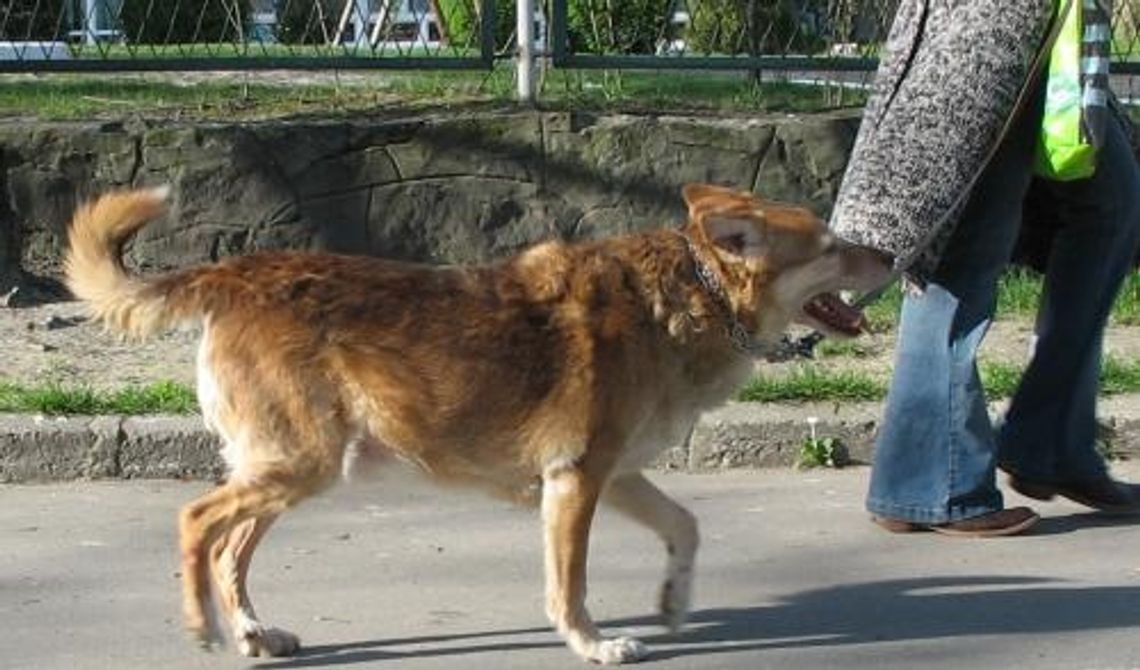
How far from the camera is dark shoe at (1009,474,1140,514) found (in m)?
6.34

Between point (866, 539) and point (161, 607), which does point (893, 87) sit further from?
point (161, 607)

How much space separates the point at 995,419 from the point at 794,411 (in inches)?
28.0

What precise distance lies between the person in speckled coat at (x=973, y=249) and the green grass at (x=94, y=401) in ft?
7.78

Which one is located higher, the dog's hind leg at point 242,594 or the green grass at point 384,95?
the green grass at point 384,95

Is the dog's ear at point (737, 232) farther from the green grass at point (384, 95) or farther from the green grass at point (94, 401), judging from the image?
the green grass at point (384, 95)

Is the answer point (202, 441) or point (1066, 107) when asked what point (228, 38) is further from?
point (1066, 107)

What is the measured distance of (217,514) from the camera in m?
4.93

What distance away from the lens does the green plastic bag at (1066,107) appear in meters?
5.81

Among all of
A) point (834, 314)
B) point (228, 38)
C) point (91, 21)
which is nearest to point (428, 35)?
point (228, 38)

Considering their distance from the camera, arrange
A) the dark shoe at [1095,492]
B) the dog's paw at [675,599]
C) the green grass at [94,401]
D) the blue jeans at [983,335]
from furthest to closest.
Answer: the green grass at [94,401] < the dark shoe at [1095,492] < the blue jeans at [983,335] < the dog's paw at [675,599]

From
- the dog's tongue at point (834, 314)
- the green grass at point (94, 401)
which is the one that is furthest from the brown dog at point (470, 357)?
the green grass at point (94, 401)

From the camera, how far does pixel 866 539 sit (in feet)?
20.4

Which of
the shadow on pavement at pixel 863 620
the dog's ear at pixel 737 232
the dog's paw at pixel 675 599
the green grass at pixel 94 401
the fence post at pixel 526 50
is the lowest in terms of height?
the shadow on pavement at pixel 863 620

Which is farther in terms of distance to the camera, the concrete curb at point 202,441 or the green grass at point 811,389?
the green grass at point 811,389
